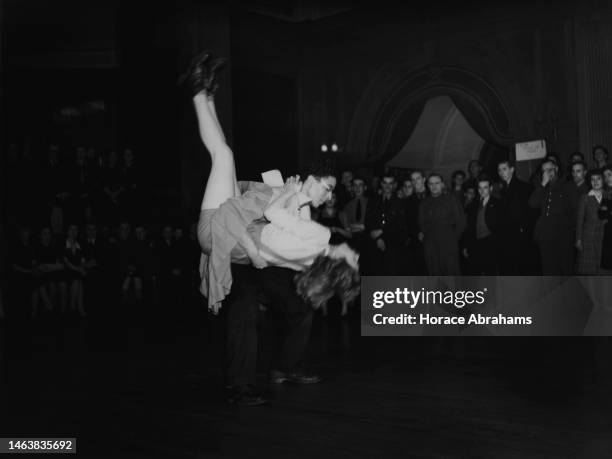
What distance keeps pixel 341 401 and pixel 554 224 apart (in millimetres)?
3696

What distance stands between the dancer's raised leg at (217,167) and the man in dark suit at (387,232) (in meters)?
3.34

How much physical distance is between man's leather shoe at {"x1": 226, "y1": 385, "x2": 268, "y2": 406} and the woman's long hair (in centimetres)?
53

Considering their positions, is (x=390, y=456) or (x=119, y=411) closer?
(x=390, y=456)

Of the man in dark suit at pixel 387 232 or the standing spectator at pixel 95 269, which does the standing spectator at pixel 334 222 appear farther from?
the standing spectator at pixel 95 269

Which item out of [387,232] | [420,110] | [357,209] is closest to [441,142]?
[420,110]

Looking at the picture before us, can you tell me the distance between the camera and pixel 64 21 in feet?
39.5

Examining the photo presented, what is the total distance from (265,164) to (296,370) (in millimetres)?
7964

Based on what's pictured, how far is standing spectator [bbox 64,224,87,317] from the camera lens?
8.32 metres

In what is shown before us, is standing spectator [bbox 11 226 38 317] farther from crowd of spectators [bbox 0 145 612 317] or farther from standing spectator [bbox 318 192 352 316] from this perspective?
standing spectator [bbox 318 192 352 316]

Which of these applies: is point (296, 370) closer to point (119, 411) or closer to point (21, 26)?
point (119, 411)

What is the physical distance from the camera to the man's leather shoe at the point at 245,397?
3.33m

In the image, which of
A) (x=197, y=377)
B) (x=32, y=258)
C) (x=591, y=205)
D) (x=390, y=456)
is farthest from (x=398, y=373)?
(x=32, y=258)

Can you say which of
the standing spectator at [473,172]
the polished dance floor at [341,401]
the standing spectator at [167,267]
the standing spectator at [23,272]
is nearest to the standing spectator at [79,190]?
the standing spectator at [23,272]

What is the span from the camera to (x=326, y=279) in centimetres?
348
